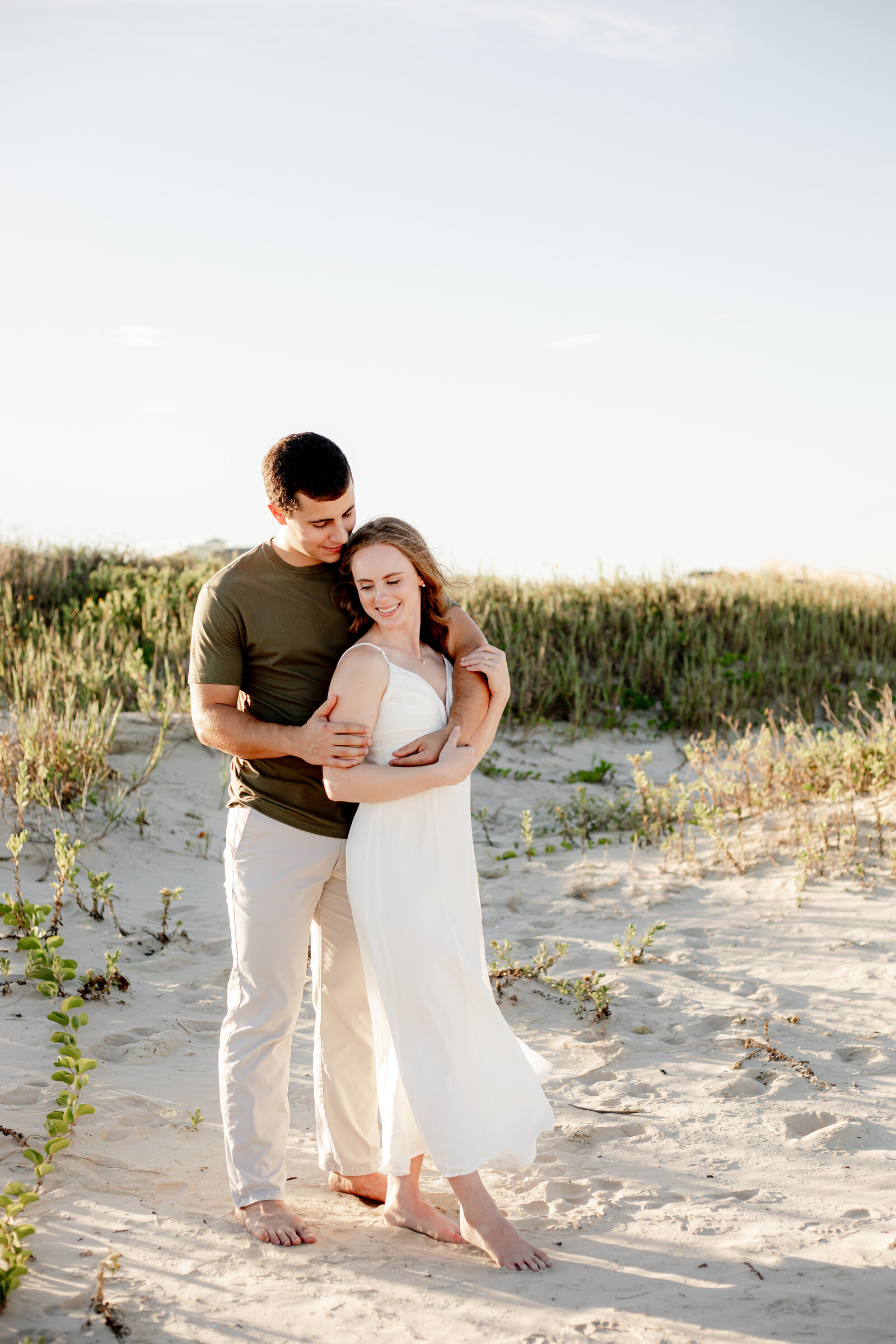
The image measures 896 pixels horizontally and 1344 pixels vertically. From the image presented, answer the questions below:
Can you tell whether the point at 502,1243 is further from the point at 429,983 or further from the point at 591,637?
the point at 591,637

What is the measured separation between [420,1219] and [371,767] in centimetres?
134

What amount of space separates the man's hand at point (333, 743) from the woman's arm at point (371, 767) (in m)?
0.03

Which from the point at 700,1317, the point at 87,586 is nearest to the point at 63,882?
the point at 700,1317

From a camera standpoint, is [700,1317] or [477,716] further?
[477,716]

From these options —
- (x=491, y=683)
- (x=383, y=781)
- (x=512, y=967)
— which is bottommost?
(x=512, y=967)

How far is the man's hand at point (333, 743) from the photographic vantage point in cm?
274

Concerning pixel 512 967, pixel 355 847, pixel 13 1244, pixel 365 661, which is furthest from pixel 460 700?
pixel 512 967

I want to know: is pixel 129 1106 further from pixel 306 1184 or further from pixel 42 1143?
pixel 306 1184

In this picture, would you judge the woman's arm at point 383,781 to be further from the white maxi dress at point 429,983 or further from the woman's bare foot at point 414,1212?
the woman's bare foot at point 414,1212

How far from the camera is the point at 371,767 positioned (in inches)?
109

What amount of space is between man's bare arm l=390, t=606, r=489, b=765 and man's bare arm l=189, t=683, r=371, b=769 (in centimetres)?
14

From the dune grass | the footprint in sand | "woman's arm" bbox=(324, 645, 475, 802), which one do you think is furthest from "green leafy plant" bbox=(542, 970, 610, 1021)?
the dune grass

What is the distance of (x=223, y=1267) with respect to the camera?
8.85 feet

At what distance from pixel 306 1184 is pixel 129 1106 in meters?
0.74
